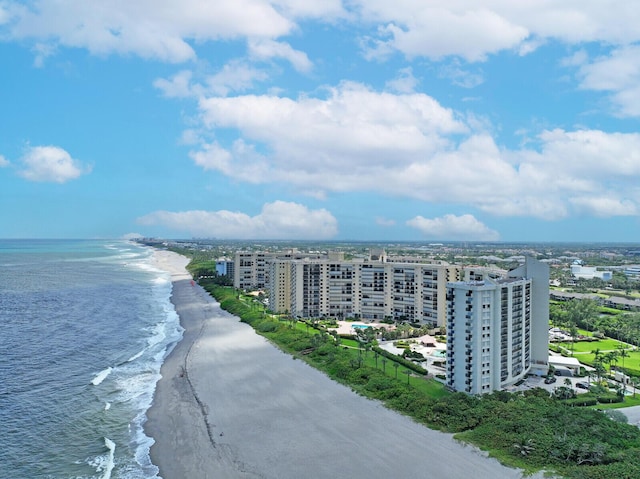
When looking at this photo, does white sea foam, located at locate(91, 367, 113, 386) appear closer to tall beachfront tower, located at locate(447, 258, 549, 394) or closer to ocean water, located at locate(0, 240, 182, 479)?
ocean water, located at locate(0, 240, 182, 479)

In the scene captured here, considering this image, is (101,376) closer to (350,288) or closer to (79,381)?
(79,381)

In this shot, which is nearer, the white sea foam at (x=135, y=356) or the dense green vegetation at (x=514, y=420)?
the dense green vegetation at (x=514, y=420)

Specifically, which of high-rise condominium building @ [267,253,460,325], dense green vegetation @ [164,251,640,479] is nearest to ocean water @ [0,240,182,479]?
dense green vegetation @ [164,251,640,479]

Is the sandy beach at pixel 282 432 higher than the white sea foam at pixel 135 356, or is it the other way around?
the white sea foam at pixel 135 356

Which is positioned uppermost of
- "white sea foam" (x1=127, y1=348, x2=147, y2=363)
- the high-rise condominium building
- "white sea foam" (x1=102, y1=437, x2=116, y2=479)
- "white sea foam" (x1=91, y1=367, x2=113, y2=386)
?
the high-rise condominium building

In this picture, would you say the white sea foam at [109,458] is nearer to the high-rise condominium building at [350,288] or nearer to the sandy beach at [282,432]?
the sandy beach at [282,432]

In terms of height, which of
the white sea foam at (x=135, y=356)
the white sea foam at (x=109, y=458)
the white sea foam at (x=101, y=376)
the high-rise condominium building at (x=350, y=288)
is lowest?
the white sea foam at (x=109, y=458)

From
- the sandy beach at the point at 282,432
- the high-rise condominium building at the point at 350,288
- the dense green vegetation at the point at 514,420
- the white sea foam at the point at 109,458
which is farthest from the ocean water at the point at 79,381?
the high-rise condominium building at the point at 350,288
